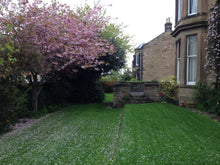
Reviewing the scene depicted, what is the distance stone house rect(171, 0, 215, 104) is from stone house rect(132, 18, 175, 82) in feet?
37.6

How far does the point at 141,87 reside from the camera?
10.7 metres

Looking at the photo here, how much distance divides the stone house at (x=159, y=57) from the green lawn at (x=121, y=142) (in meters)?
15.9

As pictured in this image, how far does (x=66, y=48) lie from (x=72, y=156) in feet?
18.8

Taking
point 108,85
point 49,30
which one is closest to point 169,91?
point 49,30

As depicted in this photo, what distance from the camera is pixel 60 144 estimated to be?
486 cm

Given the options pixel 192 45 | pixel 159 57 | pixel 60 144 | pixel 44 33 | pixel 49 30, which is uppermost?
pixel 159 57

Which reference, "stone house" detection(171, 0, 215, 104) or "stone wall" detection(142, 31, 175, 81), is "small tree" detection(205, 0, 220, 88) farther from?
"stone wall" detection(142, 31, 175, 81)

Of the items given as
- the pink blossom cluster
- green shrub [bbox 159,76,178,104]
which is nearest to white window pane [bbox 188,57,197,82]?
green shrub [bbox 159,76,178,104]

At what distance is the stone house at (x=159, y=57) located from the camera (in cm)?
2215

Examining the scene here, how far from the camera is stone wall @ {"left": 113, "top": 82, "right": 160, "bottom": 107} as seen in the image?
10.5m

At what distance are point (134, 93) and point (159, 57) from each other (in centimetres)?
1388

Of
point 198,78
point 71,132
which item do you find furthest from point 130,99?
point 71,132

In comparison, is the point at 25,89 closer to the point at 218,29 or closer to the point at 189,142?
the point at 189,142

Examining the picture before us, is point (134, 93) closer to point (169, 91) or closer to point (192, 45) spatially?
point (169, 91)
